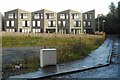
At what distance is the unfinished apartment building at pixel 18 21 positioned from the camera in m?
101

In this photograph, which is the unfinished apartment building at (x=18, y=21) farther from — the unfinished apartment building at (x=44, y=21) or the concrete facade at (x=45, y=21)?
the unfinished apartment building at (x=44, y=21)

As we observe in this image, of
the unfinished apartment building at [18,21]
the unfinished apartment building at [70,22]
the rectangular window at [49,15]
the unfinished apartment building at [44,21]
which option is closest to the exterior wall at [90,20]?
the unfinished apartment building at [70,22]

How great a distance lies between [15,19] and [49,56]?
291ft

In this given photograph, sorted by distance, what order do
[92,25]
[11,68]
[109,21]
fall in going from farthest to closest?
[109,21] → [92,25] → [11,68]

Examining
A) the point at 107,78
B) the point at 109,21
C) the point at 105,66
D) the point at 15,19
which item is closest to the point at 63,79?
the point at 107,78

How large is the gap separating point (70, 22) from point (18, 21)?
18.9 meters

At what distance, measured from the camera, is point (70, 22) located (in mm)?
105500

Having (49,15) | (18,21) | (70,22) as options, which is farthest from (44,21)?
(70,22)

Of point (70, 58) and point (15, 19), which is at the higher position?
point (15, 19)

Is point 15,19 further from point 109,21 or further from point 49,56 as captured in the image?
point 49,56

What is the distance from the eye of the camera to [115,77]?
37.7 ft

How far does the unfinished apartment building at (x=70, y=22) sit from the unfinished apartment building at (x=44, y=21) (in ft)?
9.19

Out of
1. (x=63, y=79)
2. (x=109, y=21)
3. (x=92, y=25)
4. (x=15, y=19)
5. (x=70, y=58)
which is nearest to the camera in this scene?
(x=63, y=79)

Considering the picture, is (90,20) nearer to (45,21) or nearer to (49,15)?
(49,15)
